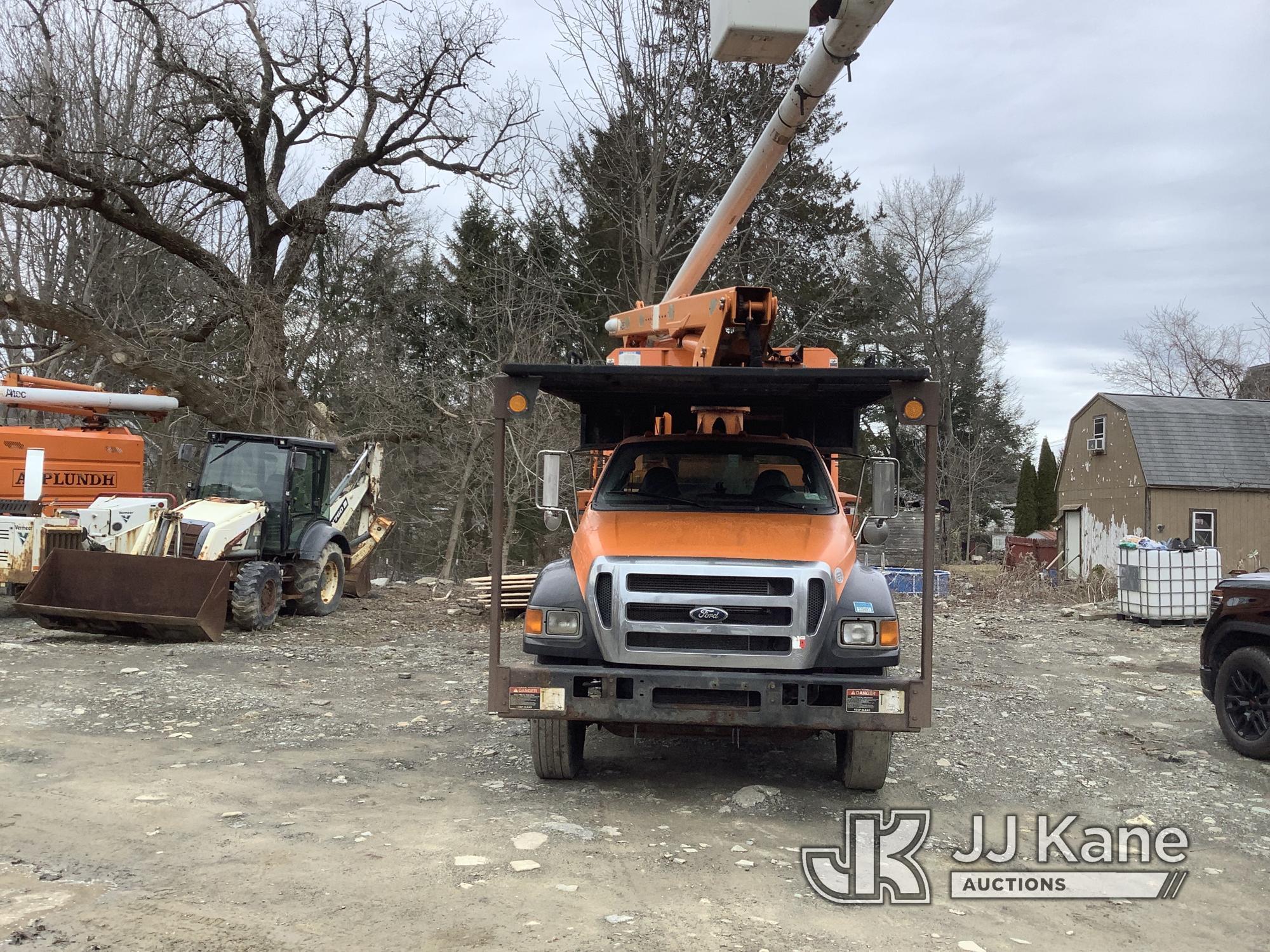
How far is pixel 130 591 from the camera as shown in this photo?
11.0 metres

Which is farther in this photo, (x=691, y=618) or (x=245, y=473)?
(x=245, y=473)

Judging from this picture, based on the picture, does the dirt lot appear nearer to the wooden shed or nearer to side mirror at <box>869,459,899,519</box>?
side mirror at <box>869,459,899,519</box>

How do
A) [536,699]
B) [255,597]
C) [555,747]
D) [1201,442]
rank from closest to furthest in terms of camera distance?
[536,699], [555,747], [255,597], [1201,442]

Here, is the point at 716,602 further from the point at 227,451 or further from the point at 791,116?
the point at 227,451

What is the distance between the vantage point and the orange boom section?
44.5 feet

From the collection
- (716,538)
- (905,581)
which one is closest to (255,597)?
(716,538)

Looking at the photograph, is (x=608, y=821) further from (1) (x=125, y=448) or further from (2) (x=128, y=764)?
(1) (x=125, y=448)

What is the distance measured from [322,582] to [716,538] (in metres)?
9.69

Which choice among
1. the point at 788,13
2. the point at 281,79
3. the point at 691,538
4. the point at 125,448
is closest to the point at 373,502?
the point at 125,448

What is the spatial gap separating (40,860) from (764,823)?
11.5 ft

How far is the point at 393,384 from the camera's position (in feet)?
75.7

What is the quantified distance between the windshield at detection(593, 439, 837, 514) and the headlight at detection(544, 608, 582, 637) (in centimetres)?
114

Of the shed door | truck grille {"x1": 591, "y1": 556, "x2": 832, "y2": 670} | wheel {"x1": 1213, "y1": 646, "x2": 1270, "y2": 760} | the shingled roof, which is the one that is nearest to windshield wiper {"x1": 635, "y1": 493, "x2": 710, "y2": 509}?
truck grille {"x1": 591, "y1": 556, "x2": 832, "y2": 670}

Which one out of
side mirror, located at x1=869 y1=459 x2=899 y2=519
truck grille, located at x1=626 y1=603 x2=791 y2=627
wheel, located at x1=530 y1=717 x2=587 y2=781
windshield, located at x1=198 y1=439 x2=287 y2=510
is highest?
windshield, located at x1=198 y1=439 x2=287 y2=510
